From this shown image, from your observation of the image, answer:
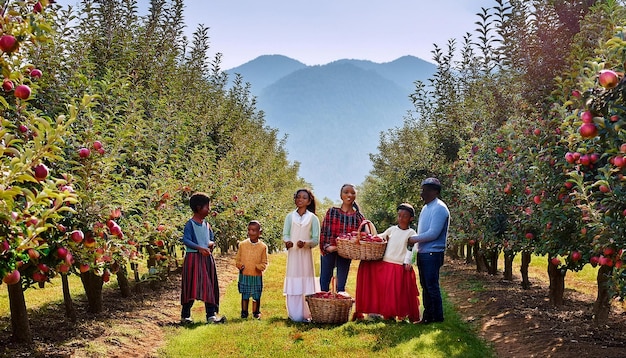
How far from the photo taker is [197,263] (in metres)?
10.0

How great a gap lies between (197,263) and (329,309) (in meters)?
2.26

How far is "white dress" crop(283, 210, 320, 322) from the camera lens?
1002 centimetres

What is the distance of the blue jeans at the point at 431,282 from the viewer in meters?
9.20

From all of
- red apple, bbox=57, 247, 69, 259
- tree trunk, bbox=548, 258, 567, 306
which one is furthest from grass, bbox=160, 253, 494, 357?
red apple, bbox=57, 247, 69, 259

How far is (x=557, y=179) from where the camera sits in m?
7.55

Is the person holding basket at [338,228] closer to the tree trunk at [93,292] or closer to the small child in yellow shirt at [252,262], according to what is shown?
the small child in yellow shirt at [252,262]

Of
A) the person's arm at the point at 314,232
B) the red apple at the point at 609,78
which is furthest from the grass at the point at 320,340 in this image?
the red apple at the point at 609,78

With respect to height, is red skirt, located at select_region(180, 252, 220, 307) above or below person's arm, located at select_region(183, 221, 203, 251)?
below

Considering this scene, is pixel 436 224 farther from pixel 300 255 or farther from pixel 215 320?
pixel 215 320

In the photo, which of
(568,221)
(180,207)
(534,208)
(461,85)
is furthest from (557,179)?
(461,85)

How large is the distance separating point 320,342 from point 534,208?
339 centimetres

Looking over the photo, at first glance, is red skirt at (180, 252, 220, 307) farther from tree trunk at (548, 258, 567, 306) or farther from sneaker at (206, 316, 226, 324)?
tree trunk at (548, 258, 567, 306)

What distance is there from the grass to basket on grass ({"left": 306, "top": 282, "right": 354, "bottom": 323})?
0.40 ft

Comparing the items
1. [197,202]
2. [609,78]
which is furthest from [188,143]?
[609,78]
